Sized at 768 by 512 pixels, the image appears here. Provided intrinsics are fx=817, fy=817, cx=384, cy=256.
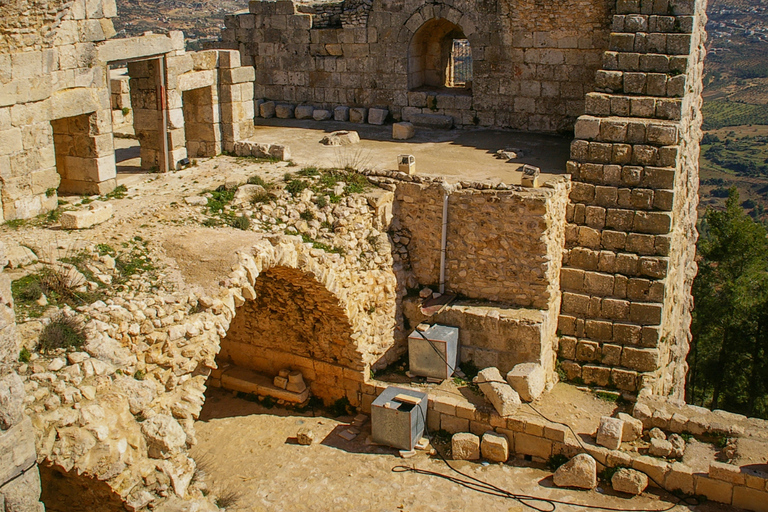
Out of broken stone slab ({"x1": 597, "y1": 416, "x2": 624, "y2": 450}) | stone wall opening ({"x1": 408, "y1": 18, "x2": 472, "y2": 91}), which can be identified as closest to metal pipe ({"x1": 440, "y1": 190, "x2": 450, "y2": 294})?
broken stone slab ({"x1": 597, "y1": 416, "x2": 624, "y2": 450})

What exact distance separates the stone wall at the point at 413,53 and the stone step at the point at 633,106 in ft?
7.98

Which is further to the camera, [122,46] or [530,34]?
[530,34]

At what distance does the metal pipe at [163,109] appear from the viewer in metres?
13.0

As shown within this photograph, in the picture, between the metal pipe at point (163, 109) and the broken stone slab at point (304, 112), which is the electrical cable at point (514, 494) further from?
the broken stone slab at point (304, 112)

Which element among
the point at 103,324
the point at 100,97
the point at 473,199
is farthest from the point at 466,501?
the point at 100,97

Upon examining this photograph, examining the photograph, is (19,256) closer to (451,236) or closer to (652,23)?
(451,236)

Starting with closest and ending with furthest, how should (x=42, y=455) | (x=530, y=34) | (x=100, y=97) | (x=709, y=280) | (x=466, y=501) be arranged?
(x=42, y=455) < (x=466, y=501) < (x=100, y=97) < (x=530, y=34) < (x=709, y=280)

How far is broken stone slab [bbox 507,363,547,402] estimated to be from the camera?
38.8 feet

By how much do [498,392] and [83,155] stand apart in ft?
23.0

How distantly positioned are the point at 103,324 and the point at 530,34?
10.1 meters

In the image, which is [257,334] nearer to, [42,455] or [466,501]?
[466,501]

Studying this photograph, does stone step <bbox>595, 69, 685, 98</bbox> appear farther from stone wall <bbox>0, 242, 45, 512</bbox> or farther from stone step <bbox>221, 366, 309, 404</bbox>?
stone wall <bbox>0, 242, 45, 512</bbox>

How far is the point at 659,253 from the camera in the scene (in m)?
12.3

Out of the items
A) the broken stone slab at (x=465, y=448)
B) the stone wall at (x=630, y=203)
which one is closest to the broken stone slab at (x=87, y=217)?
the broken stone slab at (x=465, y=448)
